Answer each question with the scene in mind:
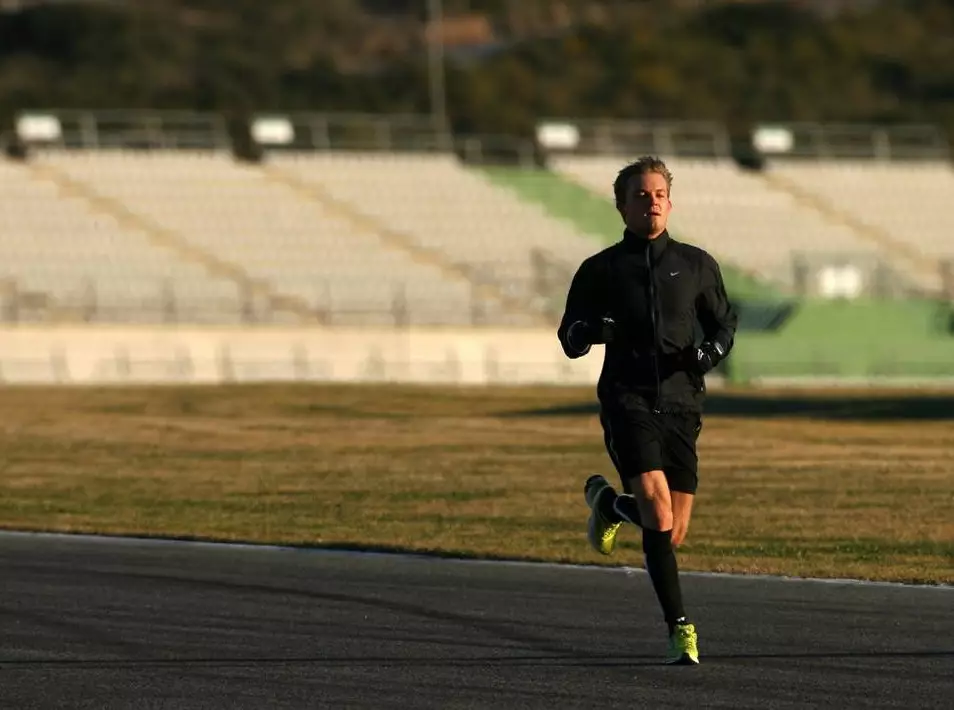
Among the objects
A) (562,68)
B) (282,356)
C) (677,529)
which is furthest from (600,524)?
(562,68)

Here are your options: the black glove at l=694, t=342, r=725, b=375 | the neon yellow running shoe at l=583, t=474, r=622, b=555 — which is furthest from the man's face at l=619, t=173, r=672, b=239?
the neon yellow running shoe at l=583, t=474, r=622, b=555

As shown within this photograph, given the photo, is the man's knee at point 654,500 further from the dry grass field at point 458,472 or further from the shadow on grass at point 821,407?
the shadow on grass at point 821,407

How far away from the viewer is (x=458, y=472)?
22266 mm

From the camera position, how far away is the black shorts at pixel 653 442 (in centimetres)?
920

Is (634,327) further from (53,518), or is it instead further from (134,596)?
(53,518)

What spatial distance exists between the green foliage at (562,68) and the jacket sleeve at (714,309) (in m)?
82.7

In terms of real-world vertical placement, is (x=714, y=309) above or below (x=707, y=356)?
above

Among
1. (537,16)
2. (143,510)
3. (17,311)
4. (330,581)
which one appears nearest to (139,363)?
(17,311)

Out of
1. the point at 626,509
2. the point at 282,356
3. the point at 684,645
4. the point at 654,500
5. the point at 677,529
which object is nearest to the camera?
the point at 684,645

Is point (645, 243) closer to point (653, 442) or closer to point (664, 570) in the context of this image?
point (653, 442)

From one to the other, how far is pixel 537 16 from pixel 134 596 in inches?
5272

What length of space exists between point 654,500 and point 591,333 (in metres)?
0.73

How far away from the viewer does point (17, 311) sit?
138 ft

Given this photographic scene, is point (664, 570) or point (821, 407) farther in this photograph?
point (821, 407)
